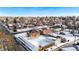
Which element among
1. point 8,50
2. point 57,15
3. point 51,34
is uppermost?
point 57,15

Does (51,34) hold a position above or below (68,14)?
below

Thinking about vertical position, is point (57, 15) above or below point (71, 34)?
above
